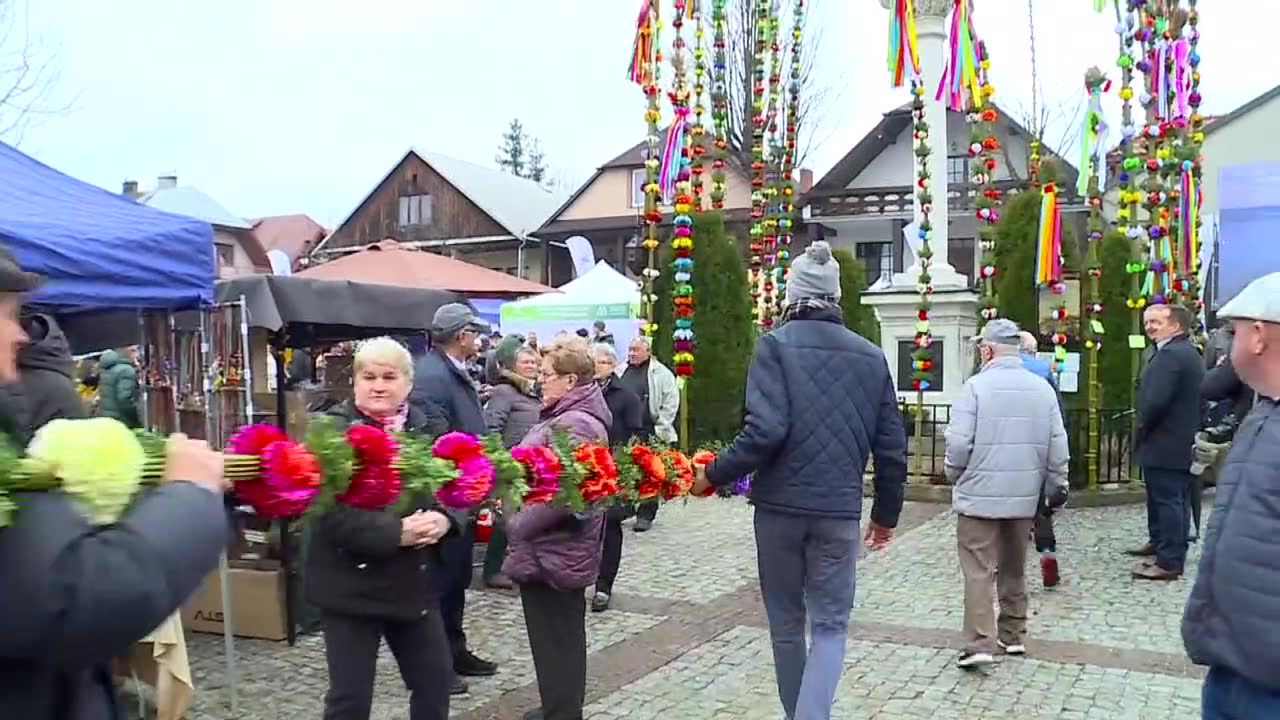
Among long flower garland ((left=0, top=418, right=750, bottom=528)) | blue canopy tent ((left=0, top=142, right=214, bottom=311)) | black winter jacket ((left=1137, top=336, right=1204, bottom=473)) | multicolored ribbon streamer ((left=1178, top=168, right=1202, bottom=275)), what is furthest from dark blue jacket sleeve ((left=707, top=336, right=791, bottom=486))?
multicolored ribbon streamer ((left=1178, top=168, right=1202, bottom=275))

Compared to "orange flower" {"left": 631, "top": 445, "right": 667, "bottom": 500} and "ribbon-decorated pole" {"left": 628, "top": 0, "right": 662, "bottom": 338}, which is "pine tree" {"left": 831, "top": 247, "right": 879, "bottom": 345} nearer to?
"ribbon-decorated pole" {"left": 628, "top": 0, "right": 662, "bottom": 338}

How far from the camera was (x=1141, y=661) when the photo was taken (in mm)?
5871

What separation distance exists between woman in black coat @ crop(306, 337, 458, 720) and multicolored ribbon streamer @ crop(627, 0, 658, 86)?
8.52 meters

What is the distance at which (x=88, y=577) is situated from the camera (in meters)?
1.54

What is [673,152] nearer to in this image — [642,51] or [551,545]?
[642,51]

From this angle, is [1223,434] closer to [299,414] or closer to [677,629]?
[677,629]

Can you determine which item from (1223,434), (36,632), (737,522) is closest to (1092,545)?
(1223,434)

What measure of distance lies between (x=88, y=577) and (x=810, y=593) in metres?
3.31

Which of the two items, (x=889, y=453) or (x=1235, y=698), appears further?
(x=889, y=453)

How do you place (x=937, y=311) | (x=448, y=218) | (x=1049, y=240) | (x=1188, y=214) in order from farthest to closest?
(x=448, y=218) < (x=937, y=311) < (x=1188, y=214) < (x=1049, y=240)

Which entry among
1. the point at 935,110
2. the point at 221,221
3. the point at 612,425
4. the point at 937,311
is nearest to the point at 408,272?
the point at 612,425

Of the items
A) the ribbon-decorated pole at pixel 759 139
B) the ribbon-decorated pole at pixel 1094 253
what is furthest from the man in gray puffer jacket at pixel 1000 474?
the ribbon-decorated pole at pixel 759 139

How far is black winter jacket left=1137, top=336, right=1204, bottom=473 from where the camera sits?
7.70 metres

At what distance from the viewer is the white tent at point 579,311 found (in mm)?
17109
